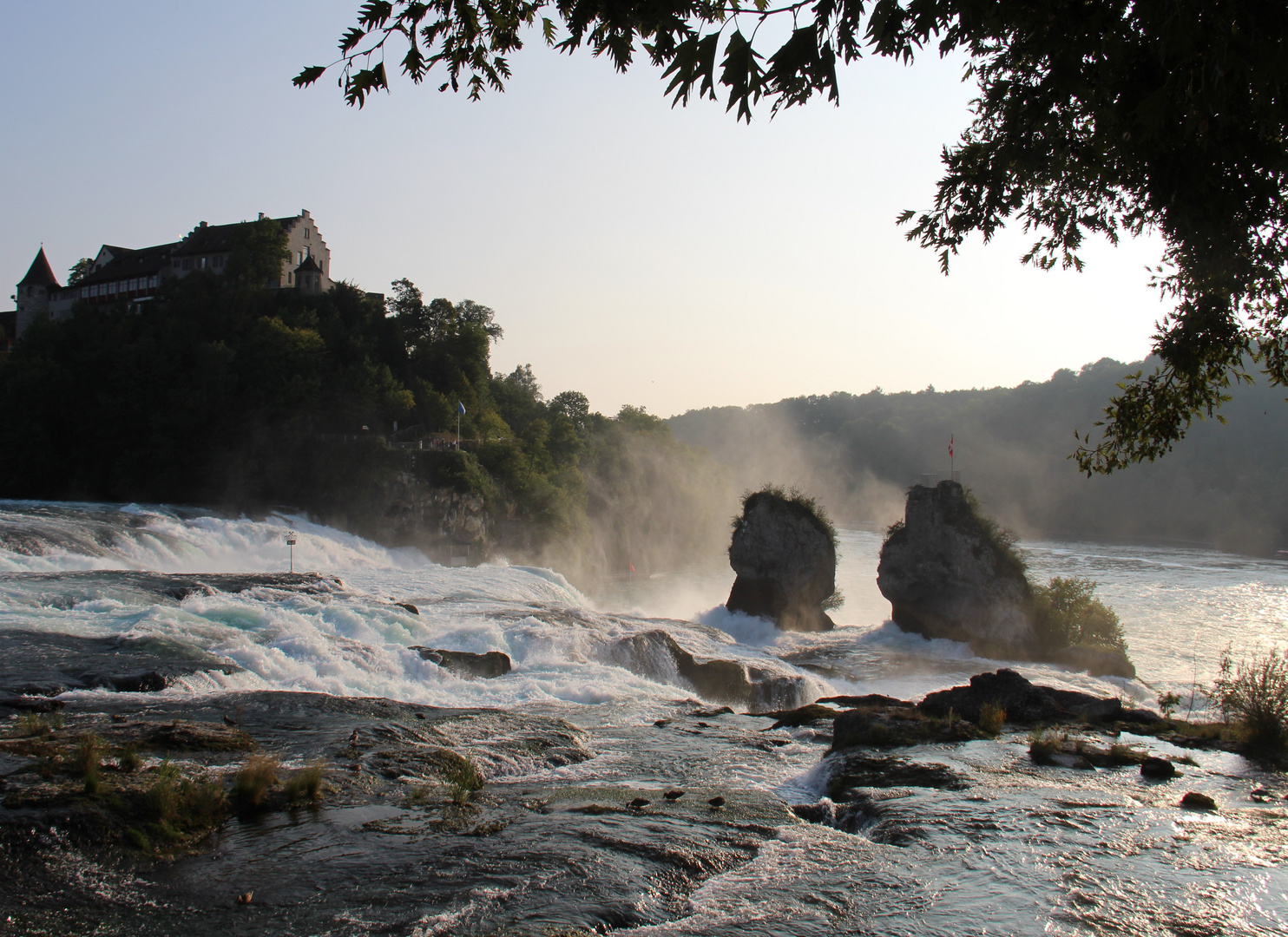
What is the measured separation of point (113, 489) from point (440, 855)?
56333mm

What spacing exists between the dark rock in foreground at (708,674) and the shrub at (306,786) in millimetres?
13044

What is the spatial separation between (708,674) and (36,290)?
76.1 m

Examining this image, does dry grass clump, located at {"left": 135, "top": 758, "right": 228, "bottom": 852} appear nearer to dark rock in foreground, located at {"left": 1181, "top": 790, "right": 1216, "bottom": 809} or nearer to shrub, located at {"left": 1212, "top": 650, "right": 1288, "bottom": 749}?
dark rock in foreground, located at {"left": 1181, "top": 790, "right": 1216, "bottom": 809}

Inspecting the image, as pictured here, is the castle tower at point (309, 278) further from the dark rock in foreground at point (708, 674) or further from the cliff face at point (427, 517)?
the dark rock in foreground at point (708, 674)

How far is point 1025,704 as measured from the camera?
13391mm

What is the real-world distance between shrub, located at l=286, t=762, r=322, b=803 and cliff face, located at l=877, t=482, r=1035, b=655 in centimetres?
2763

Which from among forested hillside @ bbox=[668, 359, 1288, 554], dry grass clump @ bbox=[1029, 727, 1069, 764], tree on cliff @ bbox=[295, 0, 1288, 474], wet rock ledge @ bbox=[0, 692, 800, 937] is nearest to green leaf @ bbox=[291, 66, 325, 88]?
tree on cliff @ bbox=[295, 0, 1288, 474]

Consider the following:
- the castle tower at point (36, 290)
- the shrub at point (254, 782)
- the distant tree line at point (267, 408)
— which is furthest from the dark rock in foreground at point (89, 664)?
the castle tower at point (36, 290)

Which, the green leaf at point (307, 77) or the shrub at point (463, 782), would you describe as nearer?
the green leaf at point (307, 77)

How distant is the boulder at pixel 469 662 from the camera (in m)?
17.6

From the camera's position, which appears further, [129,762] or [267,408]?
[267,408]

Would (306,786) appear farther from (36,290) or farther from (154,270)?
(36,290)

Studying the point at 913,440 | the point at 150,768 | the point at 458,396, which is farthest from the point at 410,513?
the point at 913,440

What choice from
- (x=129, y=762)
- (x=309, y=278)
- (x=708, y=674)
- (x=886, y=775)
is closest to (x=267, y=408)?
(x=309, y=278)
